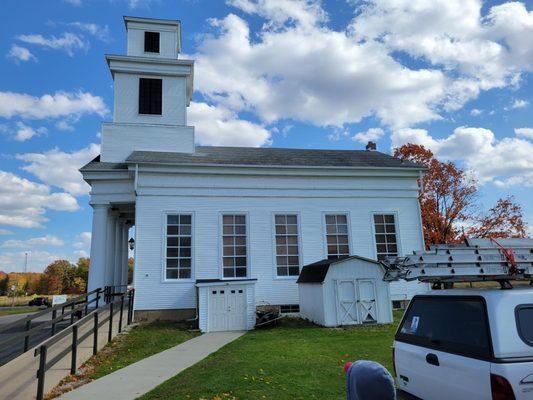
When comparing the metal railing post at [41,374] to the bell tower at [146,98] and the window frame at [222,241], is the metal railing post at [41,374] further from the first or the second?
the bell tower at [146,98]

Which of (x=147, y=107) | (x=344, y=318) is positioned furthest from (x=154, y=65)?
(x=344, y=318)

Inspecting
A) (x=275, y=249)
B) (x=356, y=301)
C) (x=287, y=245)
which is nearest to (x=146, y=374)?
(x=356, y=301)

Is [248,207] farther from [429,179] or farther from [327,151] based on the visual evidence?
[429,179]

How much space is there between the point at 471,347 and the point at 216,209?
14.4 m

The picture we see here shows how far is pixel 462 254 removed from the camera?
5004 mm

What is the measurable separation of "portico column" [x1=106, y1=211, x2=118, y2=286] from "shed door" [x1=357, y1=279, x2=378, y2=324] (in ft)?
36.9

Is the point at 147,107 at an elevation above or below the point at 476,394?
above

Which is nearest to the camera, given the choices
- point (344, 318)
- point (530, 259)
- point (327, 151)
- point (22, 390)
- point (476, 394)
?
point (476, 394)

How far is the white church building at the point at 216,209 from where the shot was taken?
16578 mm

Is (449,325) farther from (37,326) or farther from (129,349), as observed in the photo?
(129,349)

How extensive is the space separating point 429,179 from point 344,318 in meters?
26.1

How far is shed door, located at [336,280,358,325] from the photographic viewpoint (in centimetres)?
1467

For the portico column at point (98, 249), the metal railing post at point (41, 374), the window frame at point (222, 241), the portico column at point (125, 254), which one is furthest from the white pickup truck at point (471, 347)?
the portico column at point (125, 254)

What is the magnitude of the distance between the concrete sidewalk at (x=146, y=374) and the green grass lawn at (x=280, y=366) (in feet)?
1.13
